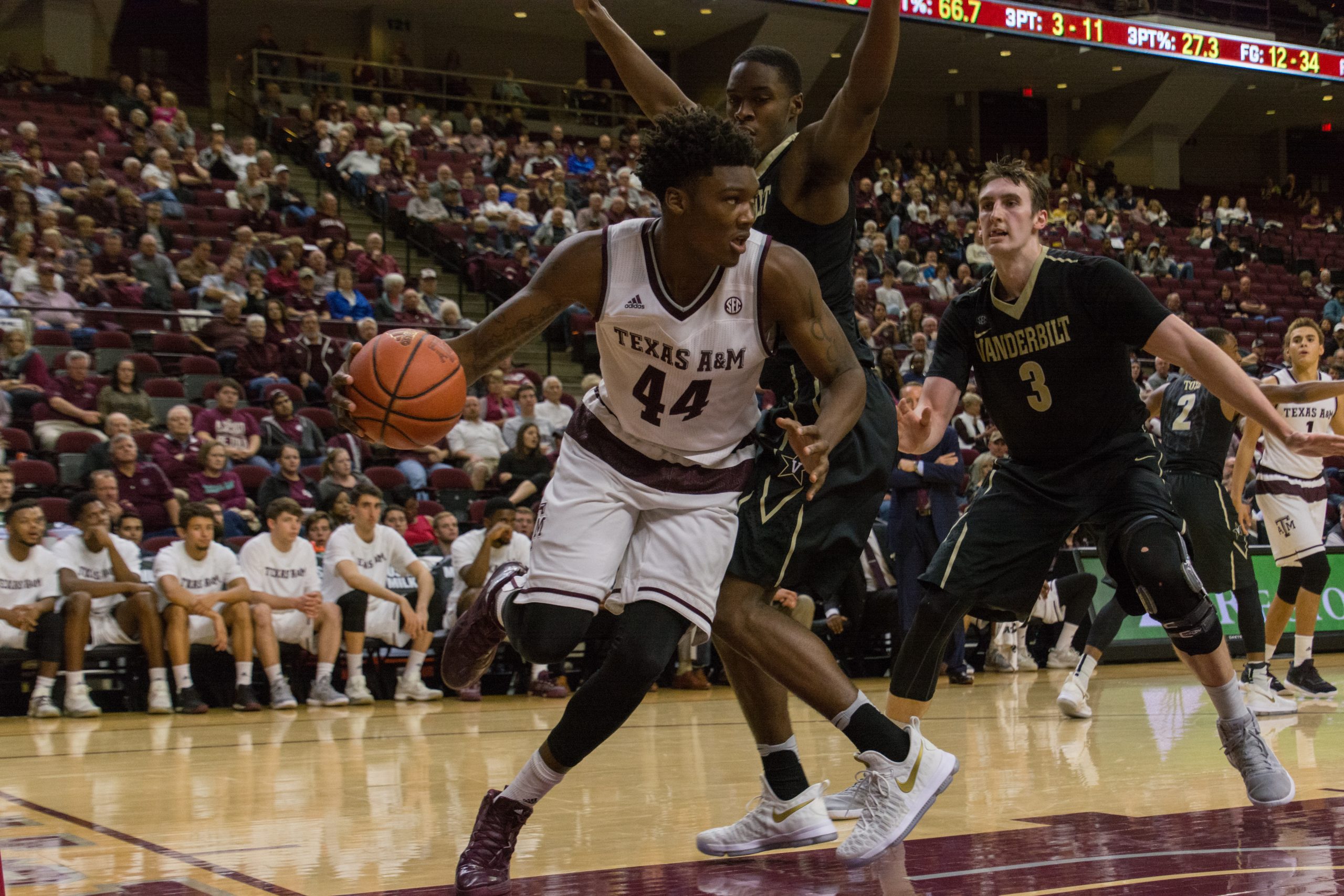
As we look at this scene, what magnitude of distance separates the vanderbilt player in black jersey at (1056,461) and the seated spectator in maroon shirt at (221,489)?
606cm

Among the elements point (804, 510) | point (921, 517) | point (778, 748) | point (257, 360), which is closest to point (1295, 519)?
point (921, 517)

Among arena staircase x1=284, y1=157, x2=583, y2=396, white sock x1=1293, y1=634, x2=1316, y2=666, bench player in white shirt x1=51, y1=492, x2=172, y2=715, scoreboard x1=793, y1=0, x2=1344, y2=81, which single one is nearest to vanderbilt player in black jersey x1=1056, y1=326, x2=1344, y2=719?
white sock x1=1293, y1=634, x2=1316, y2=666

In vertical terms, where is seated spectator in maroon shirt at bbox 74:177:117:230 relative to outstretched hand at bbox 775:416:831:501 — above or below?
above

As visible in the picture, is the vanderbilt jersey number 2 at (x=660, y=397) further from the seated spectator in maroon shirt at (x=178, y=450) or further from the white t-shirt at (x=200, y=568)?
the seated spectator in maroon shirt at (x=178, y=450)

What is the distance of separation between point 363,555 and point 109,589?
148 centimetres

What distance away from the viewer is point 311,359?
11.0 m

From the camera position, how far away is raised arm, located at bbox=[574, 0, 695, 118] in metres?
4.16

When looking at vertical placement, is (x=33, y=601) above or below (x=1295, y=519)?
below

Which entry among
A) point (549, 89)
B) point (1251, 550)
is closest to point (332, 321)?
point (1251, 550)

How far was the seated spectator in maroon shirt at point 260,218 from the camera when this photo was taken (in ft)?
43.9

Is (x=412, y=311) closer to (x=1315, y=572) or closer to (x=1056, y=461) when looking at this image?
(x=1315, y=572)

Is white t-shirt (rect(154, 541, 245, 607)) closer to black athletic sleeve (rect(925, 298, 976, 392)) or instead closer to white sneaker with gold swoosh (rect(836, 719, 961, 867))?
black athletic sleeve (rect(925, 298, 976, 392))

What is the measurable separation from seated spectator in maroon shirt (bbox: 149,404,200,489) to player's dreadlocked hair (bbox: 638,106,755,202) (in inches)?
271

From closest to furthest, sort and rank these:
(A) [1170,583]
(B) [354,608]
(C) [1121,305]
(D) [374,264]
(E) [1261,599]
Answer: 1. (A) [1170,583]
2. (C) [1121,305]
3. (B) [354,608]
4. (E) [1261,599]
5. (D) [374,264]
